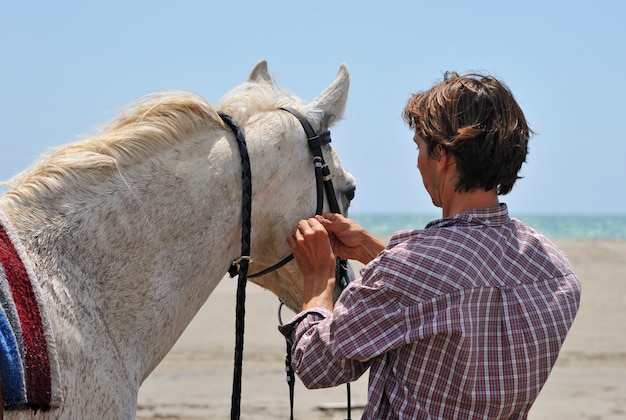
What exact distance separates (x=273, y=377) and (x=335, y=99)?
24.2 feet

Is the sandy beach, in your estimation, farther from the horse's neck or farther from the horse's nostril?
the horse's neck

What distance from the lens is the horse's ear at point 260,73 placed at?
9.49ft

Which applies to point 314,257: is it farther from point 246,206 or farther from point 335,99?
point 335,99

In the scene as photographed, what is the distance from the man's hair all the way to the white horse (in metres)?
0.57

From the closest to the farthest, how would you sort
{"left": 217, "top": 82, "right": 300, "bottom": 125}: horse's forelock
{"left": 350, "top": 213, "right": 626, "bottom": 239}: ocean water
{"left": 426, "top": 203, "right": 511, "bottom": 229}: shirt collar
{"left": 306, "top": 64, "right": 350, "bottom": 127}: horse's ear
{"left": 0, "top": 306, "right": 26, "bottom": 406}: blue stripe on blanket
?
{"left": 0, "top": 306, "right": 26, "bottom": 406}: blue stripe on blanket, {"left": 426, "top": 203, "right": 511, "bottom": 229}: shirt collar, {"left": 217, "top": 82, "right": 300, "bottom": 125}: horse's forelock, {"left": 306, "top": 64, "right": 350, "bottom": 127}: horse's ear, {"left": 350, "top": 213, "right": 626, "bottom": 239}: ocean water

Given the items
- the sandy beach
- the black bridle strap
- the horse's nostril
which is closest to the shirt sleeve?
the black bridle strap

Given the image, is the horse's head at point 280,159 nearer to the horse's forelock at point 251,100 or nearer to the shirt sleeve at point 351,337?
the horse's forelock at point 251,100

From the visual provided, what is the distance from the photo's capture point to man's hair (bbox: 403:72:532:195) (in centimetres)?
210

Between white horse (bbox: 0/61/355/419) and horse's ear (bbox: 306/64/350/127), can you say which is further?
horse's ear (bbox: 306/64/350/127)

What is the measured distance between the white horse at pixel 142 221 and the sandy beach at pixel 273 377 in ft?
17.7

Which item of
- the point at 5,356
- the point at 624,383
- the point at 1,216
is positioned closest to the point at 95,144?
the point at 1,216

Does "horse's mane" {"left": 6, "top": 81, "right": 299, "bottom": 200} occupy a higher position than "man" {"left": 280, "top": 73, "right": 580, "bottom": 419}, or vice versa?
"horse's mane" {"left": 6, "top": 81, "right": 299, "bottom": 200}

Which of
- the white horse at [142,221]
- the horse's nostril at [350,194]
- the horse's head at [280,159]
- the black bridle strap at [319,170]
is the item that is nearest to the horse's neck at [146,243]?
the white horse at [142,221]

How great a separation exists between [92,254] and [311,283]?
70 centimetres
